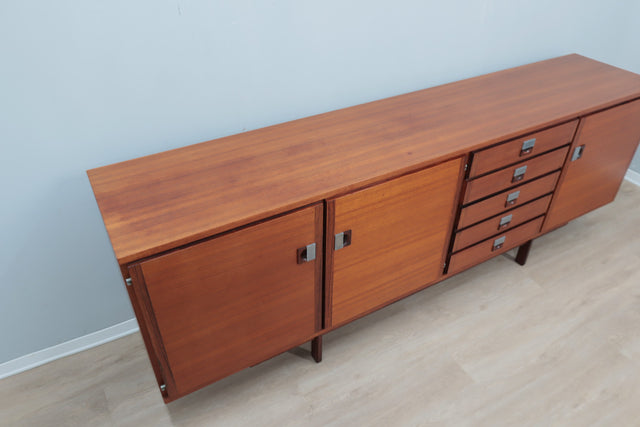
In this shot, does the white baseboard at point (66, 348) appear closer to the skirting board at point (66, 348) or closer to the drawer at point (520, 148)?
the skirting board at point (66, 348)

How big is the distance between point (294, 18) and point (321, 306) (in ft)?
3.22

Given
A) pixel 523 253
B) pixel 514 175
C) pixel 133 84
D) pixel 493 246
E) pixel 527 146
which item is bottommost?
pixel 523 253

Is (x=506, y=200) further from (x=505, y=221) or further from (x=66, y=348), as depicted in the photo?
(x=66, y=348)

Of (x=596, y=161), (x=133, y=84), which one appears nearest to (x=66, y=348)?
(x=133, y=84)

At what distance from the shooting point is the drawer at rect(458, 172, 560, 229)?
177 centimetres

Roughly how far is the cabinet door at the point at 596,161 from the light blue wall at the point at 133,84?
23.1 inches

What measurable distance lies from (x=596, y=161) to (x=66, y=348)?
2330 millimetres

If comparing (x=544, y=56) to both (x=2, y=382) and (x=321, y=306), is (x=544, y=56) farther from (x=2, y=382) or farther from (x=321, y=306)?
(x=2, y=382)

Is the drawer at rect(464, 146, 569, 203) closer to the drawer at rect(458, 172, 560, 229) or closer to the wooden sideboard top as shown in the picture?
the drawer at rect(458, 172, 560, 229)

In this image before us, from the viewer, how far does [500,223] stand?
1.92 m

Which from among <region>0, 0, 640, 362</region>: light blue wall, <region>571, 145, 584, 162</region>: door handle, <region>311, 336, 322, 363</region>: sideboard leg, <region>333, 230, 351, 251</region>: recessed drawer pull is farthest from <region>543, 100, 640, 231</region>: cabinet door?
<region>311, 336, 322, 363</region>: sideboard leg

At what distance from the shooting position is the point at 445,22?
1.90 m

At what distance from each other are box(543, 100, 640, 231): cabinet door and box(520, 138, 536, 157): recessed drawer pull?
0.27m

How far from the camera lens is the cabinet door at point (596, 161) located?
1.91 meters
